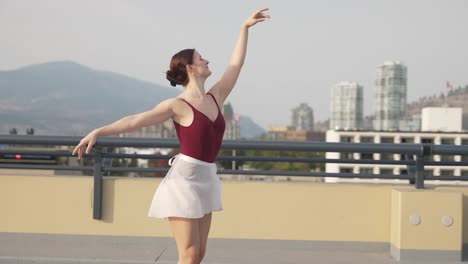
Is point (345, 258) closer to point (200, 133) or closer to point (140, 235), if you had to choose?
point (140, 235)

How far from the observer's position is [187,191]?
4020 mm

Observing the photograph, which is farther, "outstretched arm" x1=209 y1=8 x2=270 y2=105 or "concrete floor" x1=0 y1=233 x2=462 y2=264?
"concrete floor" x1=0 y1=233 x2=462 y2=264

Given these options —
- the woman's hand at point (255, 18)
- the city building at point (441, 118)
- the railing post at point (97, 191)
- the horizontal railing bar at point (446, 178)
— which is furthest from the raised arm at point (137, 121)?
the city building at point (441, 118)

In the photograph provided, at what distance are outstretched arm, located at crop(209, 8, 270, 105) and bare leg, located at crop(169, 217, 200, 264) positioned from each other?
85cm

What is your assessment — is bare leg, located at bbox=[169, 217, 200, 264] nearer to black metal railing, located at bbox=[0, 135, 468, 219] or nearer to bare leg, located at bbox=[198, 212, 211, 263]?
bare leg, located at bbox=[198, 212, 211, 263]

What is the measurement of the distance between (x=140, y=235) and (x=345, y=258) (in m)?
2.22

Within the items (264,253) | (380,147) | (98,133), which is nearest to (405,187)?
(380,147)

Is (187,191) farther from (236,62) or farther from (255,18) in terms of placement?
(255,18)

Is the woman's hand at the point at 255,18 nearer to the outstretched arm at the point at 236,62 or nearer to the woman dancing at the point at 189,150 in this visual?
the outstretched arm at the point at 236,62

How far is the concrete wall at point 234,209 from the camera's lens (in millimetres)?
7020

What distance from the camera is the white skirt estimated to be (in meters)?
3.99

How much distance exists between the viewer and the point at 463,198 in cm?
696

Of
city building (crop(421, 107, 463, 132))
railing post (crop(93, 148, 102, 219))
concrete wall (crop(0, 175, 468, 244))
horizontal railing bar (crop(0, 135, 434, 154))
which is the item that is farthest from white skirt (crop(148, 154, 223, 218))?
city building (crop(421, 107, 463, 132))

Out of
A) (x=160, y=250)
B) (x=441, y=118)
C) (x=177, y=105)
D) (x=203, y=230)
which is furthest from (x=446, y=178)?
(x=441, y=118)
